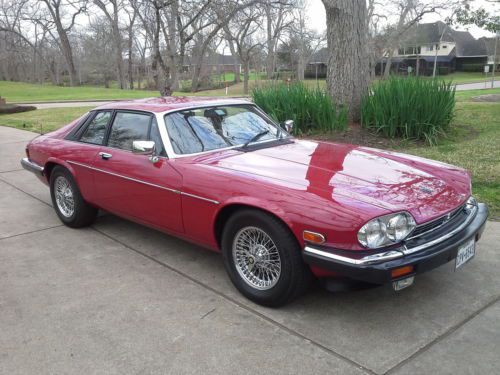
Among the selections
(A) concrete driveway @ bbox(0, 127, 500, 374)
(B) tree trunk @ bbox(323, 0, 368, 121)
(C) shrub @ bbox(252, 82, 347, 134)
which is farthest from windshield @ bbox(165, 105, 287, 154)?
(B) tree trunk @ bbox(323, 0, 368, 121)

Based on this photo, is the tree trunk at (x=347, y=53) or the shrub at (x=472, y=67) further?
the shrub at (x=472, y=67)

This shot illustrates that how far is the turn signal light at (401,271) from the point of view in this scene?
2.77m

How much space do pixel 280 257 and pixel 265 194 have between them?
17.0 inches

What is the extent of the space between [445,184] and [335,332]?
4.59 feet

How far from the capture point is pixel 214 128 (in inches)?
169

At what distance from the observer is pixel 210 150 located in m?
4.04

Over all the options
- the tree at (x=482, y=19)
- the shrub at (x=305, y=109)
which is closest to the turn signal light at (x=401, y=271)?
the shrub at (x=305, y=109)

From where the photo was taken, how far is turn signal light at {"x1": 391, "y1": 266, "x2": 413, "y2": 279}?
277 cm

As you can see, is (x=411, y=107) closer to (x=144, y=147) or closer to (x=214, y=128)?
(x=214, y=128)

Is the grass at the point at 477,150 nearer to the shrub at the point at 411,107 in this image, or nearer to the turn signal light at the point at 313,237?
the shrub at the point at 411,107

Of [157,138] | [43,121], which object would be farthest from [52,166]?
[43,121]

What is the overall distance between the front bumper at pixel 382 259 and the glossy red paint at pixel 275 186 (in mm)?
80

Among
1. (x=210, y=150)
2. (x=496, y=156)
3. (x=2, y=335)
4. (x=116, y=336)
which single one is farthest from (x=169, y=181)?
(x=496, y=156)

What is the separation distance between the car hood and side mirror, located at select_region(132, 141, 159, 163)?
44 centimetres
